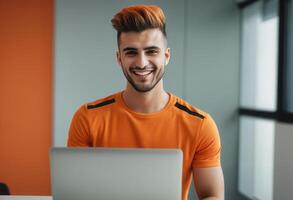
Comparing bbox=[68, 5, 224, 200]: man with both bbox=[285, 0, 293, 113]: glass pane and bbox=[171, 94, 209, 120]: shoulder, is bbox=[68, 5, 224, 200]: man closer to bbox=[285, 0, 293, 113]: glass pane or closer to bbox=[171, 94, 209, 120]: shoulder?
bbox=[171, 94, 209, 120]: shoulder

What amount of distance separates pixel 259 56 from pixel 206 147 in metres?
2.16

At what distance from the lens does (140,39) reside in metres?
1.30

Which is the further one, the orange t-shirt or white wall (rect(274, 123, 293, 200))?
white wall (rect(274, 123, 293, 200))

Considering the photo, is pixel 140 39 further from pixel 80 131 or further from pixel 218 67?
pixel 218 67

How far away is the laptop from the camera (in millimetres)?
1022

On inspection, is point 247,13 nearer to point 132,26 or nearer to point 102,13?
point 102,13

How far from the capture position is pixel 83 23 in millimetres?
3361

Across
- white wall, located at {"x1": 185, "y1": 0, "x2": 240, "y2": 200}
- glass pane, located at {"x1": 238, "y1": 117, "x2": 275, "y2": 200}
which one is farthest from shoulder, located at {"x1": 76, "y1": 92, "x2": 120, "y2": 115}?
white wall, located at {"x1": 185, "y1": 0, "x2": 240, "y2": 200}

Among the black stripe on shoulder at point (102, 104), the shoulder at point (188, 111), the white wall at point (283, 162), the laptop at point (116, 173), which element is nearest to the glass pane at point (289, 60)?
the white wall at point (283, 162)

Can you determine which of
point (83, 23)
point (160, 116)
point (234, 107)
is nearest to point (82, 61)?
point (83, 23)

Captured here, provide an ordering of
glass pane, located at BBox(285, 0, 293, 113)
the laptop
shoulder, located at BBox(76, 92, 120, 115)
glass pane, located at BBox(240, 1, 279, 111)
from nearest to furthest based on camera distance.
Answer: the laptop
shoulder, located at BBox(76, 92, 120, 115)
glass pane, located at BBox(285, 0, 293, 113)
glass pane, located at BBox(240, 1, 279, 111)

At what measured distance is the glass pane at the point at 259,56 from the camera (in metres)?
3.12

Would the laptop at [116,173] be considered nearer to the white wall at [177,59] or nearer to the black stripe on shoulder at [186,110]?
the black stripe on shoulder at [186,110]

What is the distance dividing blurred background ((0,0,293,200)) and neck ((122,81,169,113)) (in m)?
1.98
